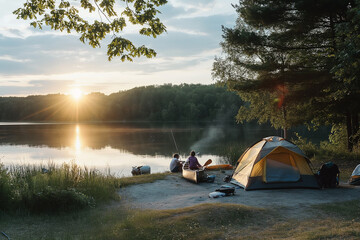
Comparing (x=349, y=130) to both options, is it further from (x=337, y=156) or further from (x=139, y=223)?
(x=139, y=223)

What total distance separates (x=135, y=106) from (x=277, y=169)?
8268 cm

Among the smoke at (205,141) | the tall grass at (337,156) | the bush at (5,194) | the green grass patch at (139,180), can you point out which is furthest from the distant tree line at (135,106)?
the bush at (5,194)

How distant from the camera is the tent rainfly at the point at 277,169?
9.62m

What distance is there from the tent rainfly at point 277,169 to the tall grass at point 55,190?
13.3ft

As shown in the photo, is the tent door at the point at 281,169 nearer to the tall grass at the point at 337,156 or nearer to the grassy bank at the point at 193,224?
the grassy bank at the point at 193,224

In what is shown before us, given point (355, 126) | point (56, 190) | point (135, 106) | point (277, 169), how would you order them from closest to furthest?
point (56, 190)
point (277, 169)
point (355, 126)
point (135, 106)

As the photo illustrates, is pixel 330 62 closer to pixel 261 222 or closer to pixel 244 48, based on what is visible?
pixel 244 48

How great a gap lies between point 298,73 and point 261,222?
9665 millimetres

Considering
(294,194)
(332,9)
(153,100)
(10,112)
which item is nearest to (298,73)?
(332,9)

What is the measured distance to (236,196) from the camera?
8.55 metres

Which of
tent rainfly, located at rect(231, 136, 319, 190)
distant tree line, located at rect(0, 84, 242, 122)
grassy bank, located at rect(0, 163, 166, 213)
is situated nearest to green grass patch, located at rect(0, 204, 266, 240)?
grassy bank, located at rect(0, 163, 166, 213)

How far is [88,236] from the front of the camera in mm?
5738

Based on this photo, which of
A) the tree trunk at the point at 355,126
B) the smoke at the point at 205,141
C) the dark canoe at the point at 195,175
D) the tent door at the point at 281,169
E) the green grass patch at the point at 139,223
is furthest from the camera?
the smoke at the point at 205,141

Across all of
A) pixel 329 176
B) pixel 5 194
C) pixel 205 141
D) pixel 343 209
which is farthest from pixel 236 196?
pixel 205 141
